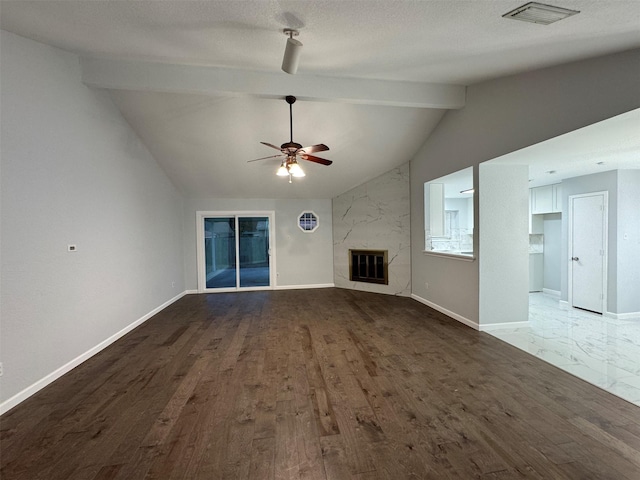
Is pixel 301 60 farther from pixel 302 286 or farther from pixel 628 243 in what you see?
pixel 628 243

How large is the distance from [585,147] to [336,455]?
12.7 feet

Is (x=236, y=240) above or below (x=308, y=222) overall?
below

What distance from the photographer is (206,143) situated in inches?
179

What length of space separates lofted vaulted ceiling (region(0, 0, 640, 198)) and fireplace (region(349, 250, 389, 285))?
6.78 feet

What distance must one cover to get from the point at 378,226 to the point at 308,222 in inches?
70.4

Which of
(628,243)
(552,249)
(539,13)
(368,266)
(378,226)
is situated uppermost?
(539,13)

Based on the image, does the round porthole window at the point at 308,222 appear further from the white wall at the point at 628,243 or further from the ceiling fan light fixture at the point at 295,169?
the white wall at the point at 628,243

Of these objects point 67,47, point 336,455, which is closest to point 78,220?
point 67,47

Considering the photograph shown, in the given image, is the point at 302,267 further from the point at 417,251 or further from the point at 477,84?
the point at 477,84

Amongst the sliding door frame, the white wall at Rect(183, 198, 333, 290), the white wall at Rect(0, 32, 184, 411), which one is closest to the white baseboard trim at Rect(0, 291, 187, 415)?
the white wall at Rect(0, 32, 184, 411)

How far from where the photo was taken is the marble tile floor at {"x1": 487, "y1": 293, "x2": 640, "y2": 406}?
8.29 feet

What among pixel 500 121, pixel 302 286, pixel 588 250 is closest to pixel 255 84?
pixel 500 121

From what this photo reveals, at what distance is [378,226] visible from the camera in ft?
20.0

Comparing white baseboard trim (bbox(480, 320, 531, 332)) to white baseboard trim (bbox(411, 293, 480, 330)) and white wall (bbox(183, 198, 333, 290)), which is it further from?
white wall (bbox(183, 198, 333, 290))
